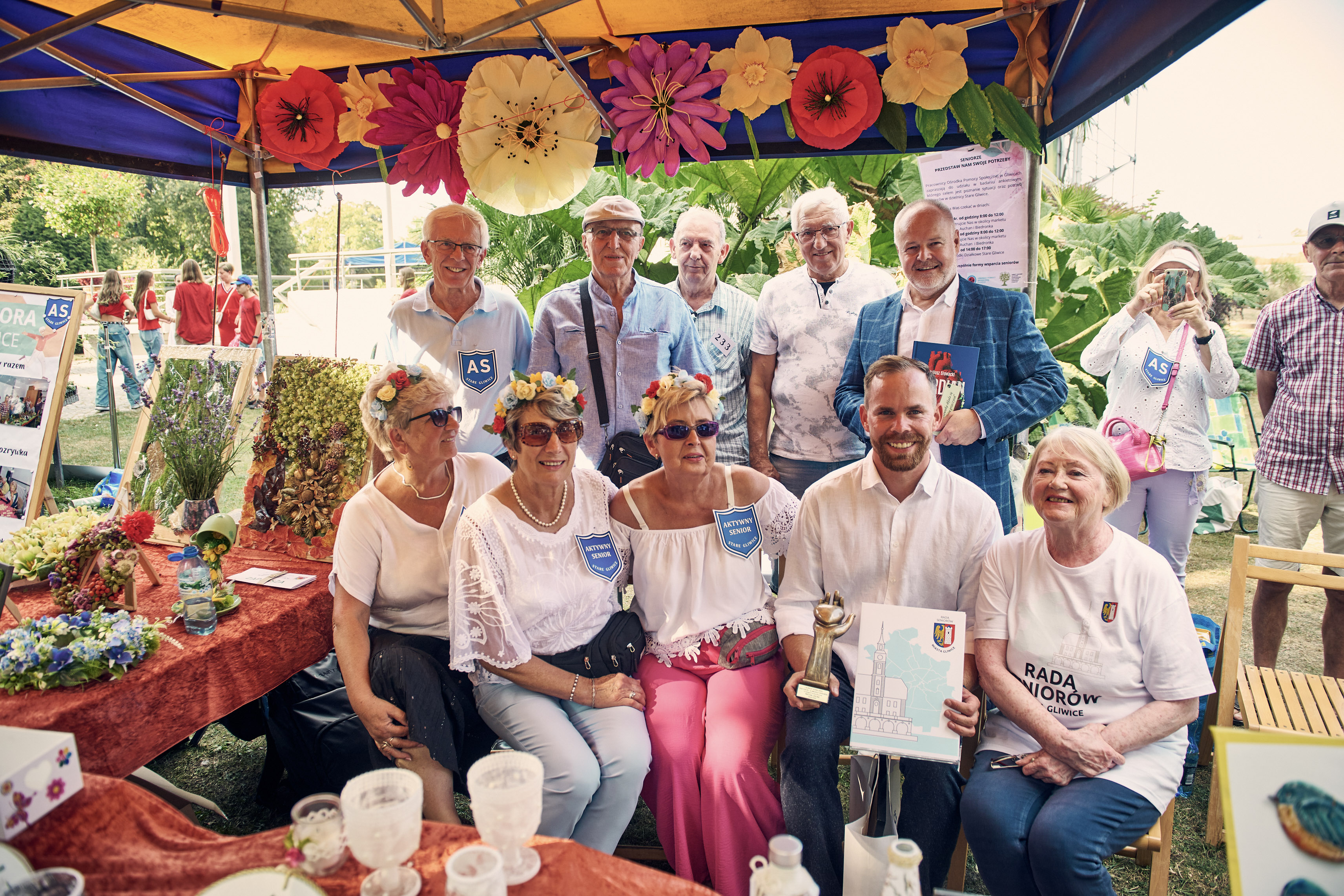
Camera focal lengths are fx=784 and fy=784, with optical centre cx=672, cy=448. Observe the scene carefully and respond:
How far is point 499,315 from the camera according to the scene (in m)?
3.55

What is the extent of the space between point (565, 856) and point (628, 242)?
2.61 meters

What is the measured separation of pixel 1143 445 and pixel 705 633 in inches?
98.8

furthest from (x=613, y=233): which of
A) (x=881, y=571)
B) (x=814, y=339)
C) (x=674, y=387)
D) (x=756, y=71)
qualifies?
(x=881, y=571)

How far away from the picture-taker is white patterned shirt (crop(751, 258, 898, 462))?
360 cm

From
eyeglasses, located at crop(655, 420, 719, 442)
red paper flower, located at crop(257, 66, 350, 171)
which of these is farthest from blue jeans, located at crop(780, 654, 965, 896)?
red paper flower, located at crop(257, 66, 350, 171)

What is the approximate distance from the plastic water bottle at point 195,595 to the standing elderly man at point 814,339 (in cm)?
224

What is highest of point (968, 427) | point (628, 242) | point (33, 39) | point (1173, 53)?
point (33, 39)

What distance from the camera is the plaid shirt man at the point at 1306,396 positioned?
11.5ft

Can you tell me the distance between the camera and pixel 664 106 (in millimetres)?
3082

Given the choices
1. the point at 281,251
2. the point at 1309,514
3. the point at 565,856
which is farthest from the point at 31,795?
the point at 281,251

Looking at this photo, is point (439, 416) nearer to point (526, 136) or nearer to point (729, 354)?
point (526, 136)

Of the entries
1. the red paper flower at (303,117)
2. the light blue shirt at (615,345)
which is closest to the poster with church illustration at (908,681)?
the light blue shirt at (615,345)

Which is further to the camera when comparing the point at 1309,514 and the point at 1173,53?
the point at 1309,514

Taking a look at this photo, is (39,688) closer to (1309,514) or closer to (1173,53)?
(1173,53)
